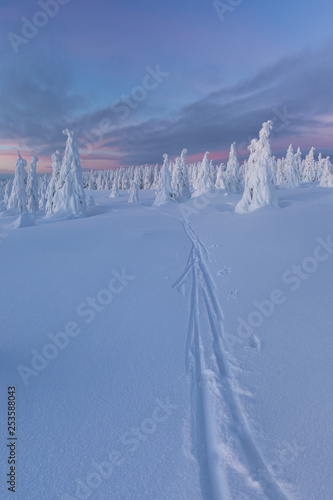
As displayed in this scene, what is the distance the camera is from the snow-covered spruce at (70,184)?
2447 cm

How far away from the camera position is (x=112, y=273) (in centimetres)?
816

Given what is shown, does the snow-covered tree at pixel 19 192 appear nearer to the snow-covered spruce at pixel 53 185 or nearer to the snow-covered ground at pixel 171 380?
the snow-covered spruce at pixel 53 185

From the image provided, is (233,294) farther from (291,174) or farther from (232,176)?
(291,174)

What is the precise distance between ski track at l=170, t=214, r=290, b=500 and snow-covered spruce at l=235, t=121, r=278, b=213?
1717cm

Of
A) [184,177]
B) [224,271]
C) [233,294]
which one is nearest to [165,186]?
[184,177]

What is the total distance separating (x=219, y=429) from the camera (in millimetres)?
2963

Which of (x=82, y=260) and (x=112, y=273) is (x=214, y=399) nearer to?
(x=112, y=273)

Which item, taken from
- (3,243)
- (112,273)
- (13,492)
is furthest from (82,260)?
(13,492)


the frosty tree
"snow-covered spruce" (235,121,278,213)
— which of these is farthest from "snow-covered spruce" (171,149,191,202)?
"snow-covered spruce" (235,121,278,213)

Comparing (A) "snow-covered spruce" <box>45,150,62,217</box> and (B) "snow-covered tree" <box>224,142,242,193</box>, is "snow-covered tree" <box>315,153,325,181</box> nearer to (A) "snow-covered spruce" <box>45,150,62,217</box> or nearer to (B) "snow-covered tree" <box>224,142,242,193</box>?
Answer: (B) "snow-covered tree" <box>224,142,242,193</box>

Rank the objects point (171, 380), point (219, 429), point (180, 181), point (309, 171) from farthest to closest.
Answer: point (309, 171), point (180, 181), point (171, 380), point (219, 429)

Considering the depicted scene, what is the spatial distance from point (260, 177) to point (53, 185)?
68.6 feet

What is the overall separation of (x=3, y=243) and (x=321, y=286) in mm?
12935

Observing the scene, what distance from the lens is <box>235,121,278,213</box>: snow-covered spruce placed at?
19.9m
